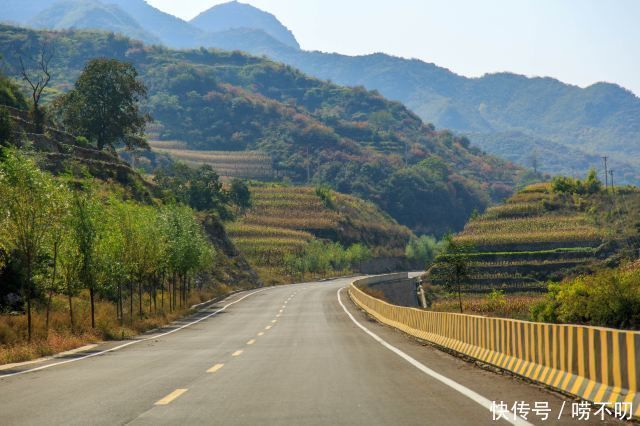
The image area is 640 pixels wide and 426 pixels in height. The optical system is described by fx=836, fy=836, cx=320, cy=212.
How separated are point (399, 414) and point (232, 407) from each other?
7.46 ft

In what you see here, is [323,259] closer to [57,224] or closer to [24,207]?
[57,224]

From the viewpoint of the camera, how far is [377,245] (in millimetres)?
166250

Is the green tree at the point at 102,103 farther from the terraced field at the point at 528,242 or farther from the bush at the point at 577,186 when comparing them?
the bush at the point at 577,186

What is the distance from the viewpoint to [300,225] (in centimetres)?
14988

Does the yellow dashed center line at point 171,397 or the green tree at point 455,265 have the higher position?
the yellow dashed center line at point 171,397

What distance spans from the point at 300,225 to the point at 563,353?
137752 mm

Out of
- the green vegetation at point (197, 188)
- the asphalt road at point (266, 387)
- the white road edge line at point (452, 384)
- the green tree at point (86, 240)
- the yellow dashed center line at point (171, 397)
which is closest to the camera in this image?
the white road edge line at point (452, 384)

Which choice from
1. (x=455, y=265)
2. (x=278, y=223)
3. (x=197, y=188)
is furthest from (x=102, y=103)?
(x=278, y=223)

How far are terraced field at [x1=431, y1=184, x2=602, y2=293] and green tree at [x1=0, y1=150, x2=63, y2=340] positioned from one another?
7252 cm

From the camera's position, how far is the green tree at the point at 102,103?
92.6 m

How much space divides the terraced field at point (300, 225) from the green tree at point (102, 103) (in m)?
31.8

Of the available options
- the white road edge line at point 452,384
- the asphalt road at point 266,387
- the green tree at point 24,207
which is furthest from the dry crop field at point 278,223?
the white road edge line at point 452,384

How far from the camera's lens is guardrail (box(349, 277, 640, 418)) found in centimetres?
993

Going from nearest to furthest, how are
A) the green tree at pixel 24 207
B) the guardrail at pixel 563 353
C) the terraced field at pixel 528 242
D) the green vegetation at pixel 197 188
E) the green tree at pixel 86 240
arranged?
the guardrail at pixel 563 353
the green tree at pixel 24 207
the green tree at pixel 86 240
the terraced field at pixel 528 242
the green vegetation at pixel 197 188
